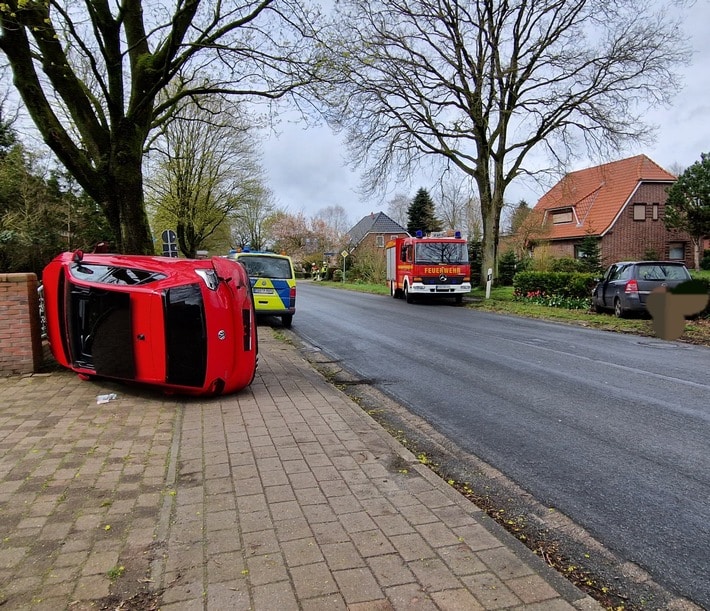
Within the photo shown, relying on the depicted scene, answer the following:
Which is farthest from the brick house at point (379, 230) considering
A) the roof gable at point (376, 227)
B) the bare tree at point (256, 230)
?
the bare tree at point (256, 230)

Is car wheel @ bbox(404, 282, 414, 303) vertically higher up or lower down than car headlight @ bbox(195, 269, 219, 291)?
lower down

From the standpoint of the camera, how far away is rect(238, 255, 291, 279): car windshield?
14.1 m

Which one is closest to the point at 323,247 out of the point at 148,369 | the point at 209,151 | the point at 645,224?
the point at 209,151

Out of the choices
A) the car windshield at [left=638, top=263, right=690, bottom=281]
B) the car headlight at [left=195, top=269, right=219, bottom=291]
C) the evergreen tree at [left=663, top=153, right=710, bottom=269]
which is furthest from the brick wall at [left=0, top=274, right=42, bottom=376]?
the evergreen tree at [left=663, top=153, right=710, bottom=269]

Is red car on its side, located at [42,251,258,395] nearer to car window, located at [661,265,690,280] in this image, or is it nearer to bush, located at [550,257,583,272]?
car window, located at [661,265,690,280]

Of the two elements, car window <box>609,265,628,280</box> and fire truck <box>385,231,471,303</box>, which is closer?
car window <box>609,265,628,280</box>

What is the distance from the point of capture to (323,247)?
230 ft

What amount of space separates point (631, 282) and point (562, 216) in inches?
1098

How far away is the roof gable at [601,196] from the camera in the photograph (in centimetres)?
3541

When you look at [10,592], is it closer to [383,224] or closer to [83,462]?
[83,462]

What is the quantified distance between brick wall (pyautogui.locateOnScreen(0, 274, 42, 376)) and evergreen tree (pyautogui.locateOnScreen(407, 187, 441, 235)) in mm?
52187

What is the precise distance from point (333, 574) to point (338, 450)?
5.86 ft

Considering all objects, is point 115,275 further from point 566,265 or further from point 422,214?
point 422,214

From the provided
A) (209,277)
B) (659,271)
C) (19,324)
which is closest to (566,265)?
(659,271)
